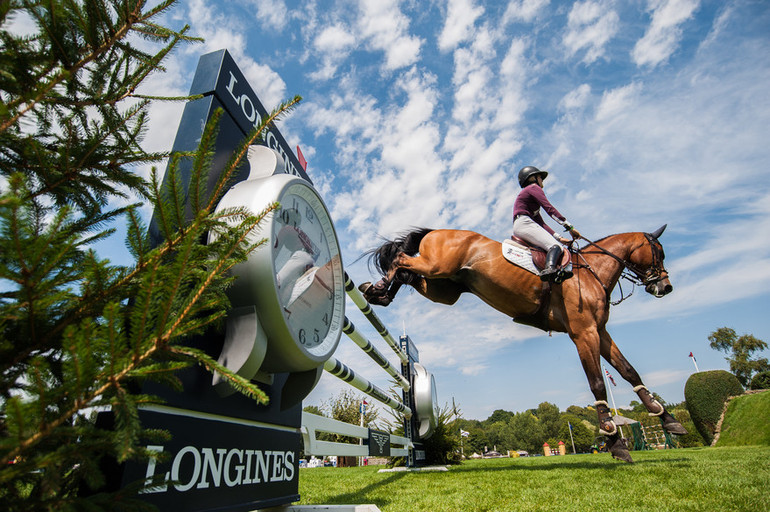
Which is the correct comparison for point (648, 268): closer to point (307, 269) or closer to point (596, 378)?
point (596, 378)

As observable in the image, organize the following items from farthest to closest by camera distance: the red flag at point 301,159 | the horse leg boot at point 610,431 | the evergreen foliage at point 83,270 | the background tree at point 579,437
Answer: the background tree at point 579,437 < the horse leg boot at point 610,431 < the red flag at point 301,159 < the evergreen foliage at point 83,270

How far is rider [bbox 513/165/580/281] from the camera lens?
3.54 m

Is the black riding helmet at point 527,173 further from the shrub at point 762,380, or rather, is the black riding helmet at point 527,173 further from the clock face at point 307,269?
the shrub at point 762,380

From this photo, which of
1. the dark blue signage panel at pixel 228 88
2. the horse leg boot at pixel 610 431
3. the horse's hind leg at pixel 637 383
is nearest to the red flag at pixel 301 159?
the dark blue signage panel at pixel 228 88

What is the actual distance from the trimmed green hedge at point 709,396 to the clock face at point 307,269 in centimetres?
1547

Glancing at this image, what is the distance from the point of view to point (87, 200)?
945mm

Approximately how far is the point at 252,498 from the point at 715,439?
49.5ft

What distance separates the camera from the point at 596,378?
137 inches

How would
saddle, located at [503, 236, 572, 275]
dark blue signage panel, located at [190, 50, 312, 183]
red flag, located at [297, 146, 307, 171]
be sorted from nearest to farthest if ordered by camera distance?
dark blue signage panel, located at [190, 50, 312, 183] → red flag, located at [297, 146, 307, 171] → saddle, located at [503, 236, 572, 275]

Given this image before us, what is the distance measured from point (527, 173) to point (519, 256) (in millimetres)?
1103

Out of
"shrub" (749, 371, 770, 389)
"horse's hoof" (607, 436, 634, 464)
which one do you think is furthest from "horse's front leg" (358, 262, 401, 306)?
"shrub" (749, 371, 770, 389)

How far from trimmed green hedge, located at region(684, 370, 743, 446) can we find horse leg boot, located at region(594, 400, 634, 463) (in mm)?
12125

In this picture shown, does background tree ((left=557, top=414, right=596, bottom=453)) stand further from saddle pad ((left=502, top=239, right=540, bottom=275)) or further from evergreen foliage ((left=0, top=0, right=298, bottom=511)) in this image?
evergreen foliage ((left=0, top=0, right=298, bottom=511))

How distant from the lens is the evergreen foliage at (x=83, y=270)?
522mm
